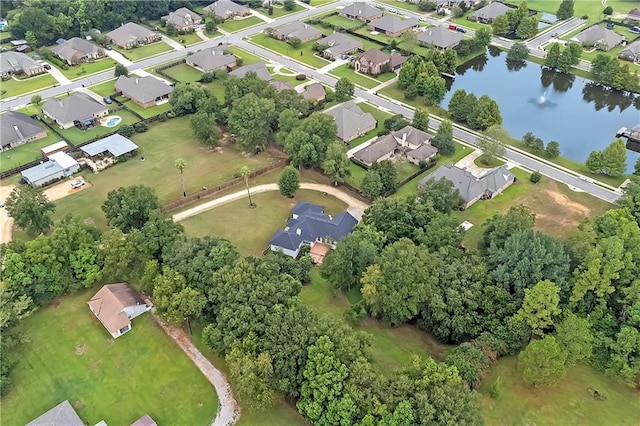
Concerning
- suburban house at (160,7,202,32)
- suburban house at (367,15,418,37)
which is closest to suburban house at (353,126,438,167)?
suburban house at (367,15,418,37)

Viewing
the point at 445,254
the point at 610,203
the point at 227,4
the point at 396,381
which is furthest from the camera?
the point at 227,4

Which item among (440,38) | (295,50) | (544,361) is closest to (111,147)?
(295,50)

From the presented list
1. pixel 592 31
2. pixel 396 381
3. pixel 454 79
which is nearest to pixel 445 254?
pixel 396 381

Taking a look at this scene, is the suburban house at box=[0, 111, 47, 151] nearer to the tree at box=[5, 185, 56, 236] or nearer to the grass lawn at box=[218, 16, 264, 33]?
the tree at box=[5, 185, 56, 236]

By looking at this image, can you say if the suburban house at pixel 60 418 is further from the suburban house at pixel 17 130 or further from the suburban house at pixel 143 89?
the suburban house at pixel 143 89

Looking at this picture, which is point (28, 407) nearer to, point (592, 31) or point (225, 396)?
point (225, 396)

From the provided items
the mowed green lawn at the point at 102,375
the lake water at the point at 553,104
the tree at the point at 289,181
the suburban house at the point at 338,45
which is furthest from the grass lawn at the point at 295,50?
the mowed green lawn at the point at 102,375
